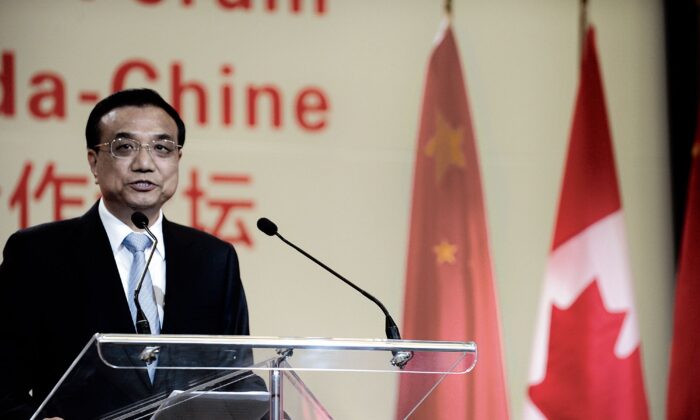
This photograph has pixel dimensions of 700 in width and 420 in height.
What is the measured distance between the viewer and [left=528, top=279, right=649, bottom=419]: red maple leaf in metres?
4.48

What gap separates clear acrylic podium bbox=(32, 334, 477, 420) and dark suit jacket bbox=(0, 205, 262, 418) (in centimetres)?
69

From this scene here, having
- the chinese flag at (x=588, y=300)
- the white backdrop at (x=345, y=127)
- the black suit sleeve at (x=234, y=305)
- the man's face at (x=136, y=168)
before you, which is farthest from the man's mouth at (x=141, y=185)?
the chinese flag at (x=588, y=300)

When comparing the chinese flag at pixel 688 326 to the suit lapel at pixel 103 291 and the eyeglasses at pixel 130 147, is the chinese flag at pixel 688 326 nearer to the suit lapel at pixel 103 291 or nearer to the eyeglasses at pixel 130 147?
the eyeglasses at pixel 130 147

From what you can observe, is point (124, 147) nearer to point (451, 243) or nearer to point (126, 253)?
point (126, 253)

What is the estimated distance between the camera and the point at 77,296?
9.55ft

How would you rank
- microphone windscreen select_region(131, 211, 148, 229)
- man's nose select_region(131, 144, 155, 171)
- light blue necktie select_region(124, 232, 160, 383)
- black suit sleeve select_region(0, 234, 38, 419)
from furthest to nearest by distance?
1. man's nose select_region(131, 144, 155, 171)
2. light blue necktie select_region(124, 232, 160, 383)
3. microphone windscreen select_region(131, 211, 148, 229)
4. black suit sleeve select_region(0, 234, 38, 419)

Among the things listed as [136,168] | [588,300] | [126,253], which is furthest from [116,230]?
[588,300]

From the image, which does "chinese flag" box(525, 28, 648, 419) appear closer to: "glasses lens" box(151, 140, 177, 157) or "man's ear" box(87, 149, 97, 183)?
"glasses lens" box(151, 140, 177, 157)

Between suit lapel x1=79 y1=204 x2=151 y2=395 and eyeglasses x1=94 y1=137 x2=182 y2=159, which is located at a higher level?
eyeglasses x1=94 y1=137 x2=182 y2=159

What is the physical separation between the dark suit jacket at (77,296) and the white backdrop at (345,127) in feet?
3.46

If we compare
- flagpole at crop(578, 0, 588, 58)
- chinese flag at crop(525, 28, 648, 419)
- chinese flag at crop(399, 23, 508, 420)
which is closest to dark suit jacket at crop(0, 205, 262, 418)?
chinese flag at crop(399, 23, 508, 420)

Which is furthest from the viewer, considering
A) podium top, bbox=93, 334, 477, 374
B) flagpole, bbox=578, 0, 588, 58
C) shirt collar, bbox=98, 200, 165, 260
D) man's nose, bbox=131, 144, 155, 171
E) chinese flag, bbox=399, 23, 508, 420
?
flagpole, bbox=578, 0, 588, 58

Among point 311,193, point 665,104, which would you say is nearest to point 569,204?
point 665,104

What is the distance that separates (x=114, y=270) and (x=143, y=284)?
0.28ft
